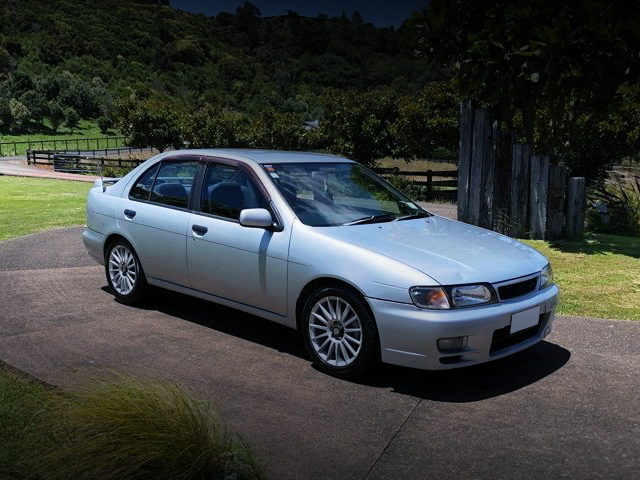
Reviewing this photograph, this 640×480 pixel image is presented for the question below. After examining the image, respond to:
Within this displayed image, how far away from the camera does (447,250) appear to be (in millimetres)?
4801

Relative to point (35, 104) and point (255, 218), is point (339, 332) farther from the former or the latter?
point (35, 104)

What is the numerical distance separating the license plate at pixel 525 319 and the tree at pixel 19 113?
96.3 m

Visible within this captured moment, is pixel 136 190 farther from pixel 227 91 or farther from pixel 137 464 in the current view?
pixel 227 91

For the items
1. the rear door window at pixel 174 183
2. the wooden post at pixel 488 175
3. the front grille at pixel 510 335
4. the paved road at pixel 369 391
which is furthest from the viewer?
the wooden post at pixel 488 175

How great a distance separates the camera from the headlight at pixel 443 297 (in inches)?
170

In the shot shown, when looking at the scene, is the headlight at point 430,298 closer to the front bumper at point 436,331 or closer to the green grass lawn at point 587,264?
the front bumper at point 436,331

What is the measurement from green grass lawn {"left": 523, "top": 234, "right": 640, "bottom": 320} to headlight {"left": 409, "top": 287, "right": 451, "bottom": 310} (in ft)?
9.37

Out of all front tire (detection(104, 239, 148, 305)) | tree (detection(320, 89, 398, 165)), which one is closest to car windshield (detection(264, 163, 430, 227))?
front tire (detection(104, 239, 148, 305))

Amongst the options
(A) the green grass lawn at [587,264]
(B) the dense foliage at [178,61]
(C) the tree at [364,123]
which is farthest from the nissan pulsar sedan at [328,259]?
(B) the dense foliage at [178,61]

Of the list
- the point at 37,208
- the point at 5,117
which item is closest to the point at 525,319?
the point at 37,208

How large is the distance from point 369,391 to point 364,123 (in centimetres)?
3208

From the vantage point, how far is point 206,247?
221 inches

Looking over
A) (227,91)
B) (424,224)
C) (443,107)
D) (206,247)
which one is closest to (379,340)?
(424,224)

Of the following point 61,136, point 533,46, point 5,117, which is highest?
point 5,117
